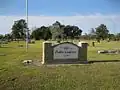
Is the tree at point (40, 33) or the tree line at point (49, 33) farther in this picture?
the tree at point (40, 33)

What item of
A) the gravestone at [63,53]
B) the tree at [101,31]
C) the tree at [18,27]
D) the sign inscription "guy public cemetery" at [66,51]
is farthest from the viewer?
the tree at [18,27]

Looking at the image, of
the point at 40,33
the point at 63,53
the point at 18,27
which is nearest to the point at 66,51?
the point at 63,53

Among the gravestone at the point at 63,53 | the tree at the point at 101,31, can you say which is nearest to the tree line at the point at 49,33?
the tree at the point at 101,31

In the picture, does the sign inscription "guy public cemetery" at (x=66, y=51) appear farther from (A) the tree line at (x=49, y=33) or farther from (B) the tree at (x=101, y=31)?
(B) the tree at (x=101, y=31)

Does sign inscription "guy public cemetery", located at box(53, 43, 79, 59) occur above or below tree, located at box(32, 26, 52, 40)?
below

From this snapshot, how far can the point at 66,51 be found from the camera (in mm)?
18109

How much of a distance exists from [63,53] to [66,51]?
9.4 inches

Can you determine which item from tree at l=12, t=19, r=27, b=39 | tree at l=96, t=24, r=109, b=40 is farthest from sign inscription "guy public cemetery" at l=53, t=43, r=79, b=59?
tree at l=12, t=19, r=27, b=39

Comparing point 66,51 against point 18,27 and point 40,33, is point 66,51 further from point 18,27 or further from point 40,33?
point 40,33

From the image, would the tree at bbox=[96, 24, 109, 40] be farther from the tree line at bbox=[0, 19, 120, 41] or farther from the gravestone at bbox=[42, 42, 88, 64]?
the gravestone at bbox=[42, 42, 88, 64]

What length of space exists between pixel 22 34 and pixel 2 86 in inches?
3683

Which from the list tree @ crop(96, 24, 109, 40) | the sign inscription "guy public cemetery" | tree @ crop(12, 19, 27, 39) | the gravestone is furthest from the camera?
tree @ crop(12, 19, 27, 39)

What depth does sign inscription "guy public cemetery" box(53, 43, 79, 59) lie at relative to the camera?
59.0 ft

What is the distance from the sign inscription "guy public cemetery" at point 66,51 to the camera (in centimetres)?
1798
